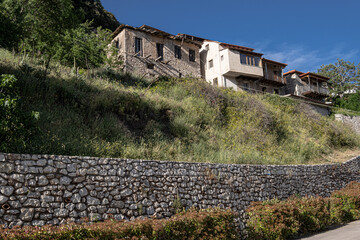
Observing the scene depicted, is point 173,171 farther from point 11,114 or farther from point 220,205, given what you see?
point 11,114

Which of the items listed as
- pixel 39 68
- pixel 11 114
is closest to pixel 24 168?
pixel 11 114

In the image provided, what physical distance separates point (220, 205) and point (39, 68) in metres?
10.6

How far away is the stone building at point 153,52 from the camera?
2644 cm

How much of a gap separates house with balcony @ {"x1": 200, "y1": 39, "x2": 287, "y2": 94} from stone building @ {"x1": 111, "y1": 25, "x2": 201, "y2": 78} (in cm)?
337

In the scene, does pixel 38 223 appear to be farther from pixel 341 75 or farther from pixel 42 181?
pixel 341 75

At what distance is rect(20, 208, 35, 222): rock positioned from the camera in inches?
248

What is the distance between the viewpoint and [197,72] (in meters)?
31.8

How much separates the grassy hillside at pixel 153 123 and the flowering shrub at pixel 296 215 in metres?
2.71

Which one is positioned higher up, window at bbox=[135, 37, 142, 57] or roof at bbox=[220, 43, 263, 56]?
roof at bbox=[220, 43, 263, 56]

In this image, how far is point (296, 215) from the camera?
11.3 metres

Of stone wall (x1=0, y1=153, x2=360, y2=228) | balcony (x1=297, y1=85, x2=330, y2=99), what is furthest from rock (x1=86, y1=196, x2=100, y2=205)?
balcony (x1=297, y1=85, x2=330, y2=99)

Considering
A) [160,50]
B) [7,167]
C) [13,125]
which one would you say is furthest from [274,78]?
[7,167]

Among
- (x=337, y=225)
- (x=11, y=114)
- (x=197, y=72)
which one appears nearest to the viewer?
(x=11, y=114)

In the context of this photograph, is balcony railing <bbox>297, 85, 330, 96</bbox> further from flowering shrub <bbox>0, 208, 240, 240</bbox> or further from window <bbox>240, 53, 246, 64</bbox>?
flowering shrub <bbox>0, 208, 240, 240</bbox>
